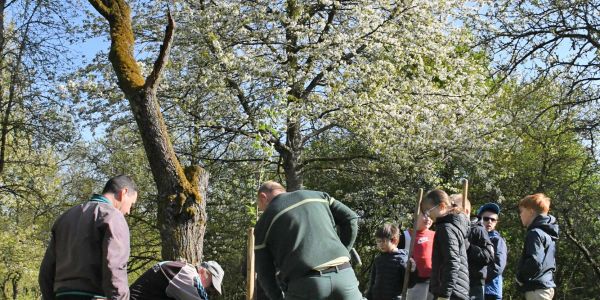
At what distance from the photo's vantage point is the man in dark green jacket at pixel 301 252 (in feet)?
16.1

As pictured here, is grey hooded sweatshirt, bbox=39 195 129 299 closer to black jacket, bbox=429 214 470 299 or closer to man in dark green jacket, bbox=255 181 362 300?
man in dark green jacket, bbox=255 181 362 300

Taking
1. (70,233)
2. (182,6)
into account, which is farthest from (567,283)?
(70,233)

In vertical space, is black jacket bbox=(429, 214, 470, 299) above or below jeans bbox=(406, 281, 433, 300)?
above

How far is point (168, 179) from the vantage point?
8.51m

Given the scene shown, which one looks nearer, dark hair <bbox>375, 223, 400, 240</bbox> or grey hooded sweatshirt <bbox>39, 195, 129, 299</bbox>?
grey hooded sweatshirt <bbox>39, 195, 129, 299</bbox>

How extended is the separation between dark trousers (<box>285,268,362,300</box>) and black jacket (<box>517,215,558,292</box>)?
226 centimetres

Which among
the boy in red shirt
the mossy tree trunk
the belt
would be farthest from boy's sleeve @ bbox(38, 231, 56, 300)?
the boy in red shirt

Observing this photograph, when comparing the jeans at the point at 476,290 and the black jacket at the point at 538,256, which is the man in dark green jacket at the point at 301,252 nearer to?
the jeans at the point at 476,290

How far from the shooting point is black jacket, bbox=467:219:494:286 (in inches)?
253

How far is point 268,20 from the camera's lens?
15.8 m

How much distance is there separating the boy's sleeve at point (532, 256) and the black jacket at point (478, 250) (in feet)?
1.01

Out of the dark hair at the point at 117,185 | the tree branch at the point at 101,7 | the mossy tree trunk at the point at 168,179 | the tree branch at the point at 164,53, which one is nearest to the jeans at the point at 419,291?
the mossy tree trunk at the point at 168,179

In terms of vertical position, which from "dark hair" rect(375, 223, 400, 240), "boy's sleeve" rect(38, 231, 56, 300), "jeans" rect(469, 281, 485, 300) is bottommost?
"jeans" rect(469, 281, 485, 300)

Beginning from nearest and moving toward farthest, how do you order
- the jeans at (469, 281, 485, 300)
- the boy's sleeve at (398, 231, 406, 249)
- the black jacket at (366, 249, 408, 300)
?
the jeans at (469, 281, 485, 300) < the black jacket at (366, 249, 408, 300) < the boy's sleeve at (398, 231, 406, 249)
